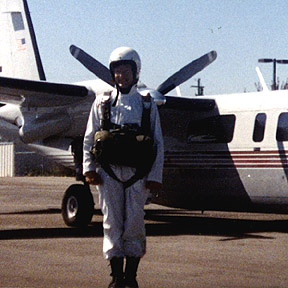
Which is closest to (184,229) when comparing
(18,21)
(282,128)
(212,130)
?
(212,130)

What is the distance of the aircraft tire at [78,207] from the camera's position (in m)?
13.7

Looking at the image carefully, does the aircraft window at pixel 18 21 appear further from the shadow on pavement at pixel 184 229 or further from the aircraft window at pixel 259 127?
the aircraft window at pixel 259 127

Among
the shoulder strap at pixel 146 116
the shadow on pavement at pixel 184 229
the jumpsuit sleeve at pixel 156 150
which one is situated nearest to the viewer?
the jumpsuit sleeve at pixel 156 150

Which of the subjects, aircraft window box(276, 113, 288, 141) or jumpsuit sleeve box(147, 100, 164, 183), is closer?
jumpsuit sleeve box(147, 100, 164, 183)

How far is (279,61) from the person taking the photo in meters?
47.3

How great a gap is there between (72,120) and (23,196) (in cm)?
1023

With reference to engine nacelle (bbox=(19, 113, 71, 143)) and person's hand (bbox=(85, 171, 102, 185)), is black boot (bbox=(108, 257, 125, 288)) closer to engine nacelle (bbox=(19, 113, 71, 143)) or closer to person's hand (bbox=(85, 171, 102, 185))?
person's hand (bbox=(85, 171, 102, 185))

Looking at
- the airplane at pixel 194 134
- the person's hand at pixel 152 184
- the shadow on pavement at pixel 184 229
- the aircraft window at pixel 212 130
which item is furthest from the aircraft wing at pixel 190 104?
the person's hand at pixel 152 184

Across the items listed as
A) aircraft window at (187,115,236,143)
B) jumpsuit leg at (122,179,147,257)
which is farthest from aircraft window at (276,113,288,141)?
jumpsuit leg at (122,179,147,257)

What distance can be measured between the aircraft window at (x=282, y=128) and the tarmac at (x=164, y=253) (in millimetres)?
1760

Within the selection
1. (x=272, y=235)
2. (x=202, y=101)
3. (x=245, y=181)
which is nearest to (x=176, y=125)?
(x=202, y=101)

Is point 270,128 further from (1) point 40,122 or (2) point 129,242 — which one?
(2) point 129,242

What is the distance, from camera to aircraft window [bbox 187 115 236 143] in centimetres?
1294

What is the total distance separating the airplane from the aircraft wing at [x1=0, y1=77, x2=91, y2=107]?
Answer: 2 cm
